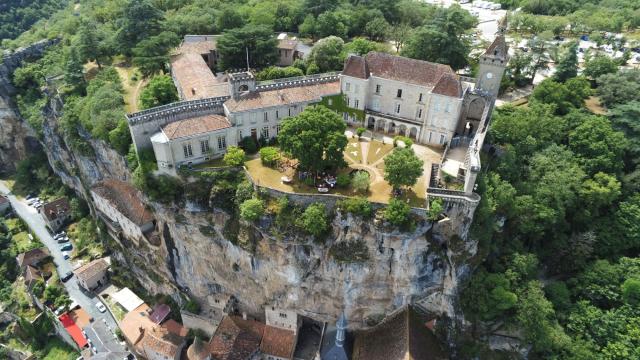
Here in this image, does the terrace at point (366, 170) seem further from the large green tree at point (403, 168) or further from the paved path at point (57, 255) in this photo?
the paved path at point (57, 255)

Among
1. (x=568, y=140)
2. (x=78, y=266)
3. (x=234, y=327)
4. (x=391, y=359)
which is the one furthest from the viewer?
(x=78, y=266)

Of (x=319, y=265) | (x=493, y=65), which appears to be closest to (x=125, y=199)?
(x=319, y=265)

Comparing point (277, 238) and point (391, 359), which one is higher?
point (277, 238)

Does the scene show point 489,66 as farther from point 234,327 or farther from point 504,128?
point 234,327

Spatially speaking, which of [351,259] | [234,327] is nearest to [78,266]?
[234,327]

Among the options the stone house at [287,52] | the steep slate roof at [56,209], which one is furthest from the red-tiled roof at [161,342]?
the stone house at [287,52]

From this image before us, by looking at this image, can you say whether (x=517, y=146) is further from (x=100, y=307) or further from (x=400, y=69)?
(x=100, y=307)

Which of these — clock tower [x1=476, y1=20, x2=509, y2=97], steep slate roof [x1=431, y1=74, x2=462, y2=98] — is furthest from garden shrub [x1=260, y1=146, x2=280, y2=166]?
clock tower [x1=476, y1=20, x2=509, y2=97]
